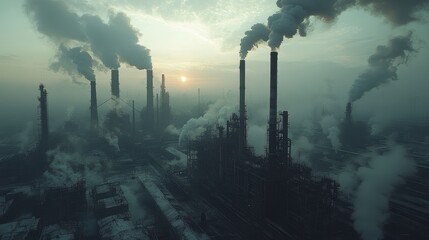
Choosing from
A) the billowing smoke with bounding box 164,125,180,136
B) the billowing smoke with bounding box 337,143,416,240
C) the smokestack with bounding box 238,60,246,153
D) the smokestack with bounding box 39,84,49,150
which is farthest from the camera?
the billowing smoke with bounding box 164,125,180,136

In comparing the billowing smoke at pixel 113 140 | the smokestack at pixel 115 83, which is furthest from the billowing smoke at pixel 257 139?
the smokestack at pixel 115 83

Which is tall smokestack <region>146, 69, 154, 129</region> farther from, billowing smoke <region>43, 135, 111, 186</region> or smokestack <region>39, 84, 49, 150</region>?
smokestack <region>39, 84, 49, 150</region>

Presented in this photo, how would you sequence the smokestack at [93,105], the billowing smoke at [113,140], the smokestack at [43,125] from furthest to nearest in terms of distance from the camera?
the smokestack at [93,105], the billowing smoke at [113,140], the smokestack at [43,125]

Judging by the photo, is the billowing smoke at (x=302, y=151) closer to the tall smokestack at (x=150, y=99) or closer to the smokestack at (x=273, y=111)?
the smokestack at (x=273, y=111)

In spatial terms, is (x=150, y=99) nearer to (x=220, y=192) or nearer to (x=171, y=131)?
(x=171, y=131)

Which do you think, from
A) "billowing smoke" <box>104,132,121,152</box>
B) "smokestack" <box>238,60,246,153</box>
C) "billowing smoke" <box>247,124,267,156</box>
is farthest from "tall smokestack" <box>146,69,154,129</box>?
"smokestack" <box>238,60,246,153</box>

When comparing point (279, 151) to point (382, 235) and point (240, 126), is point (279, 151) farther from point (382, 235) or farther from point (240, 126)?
point (382, 235)
